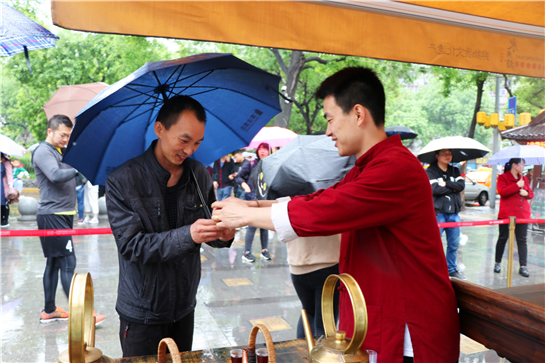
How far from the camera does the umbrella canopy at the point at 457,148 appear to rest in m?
6.54

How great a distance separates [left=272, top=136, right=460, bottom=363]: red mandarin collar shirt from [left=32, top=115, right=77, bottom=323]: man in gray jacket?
366cm

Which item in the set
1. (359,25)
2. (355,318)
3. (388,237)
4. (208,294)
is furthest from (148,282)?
(208,294)

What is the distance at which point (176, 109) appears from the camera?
84.5 inches

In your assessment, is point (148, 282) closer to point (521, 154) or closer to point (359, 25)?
point (359, 25)

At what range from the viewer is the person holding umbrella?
277 inches

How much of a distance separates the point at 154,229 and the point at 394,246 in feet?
4.02

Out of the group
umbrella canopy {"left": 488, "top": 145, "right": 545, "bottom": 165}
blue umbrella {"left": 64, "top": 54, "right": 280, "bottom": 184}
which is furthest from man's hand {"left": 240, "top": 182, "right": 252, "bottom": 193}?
blue umbrella {"left": 64, "top": 54, "right": 280, "bottom": 184}

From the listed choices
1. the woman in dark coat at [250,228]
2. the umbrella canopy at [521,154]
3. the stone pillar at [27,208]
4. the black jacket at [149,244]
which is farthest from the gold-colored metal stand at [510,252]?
the stone pillar at [27,208]

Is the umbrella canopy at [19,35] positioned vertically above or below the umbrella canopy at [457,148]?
above

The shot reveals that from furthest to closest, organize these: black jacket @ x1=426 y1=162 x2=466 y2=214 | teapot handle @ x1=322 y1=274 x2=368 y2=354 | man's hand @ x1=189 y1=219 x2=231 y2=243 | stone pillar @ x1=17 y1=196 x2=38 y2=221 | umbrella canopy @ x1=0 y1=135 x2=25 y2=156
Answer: stone pillar @ x1=17 y1=196 x2=38 y2=221 < umbrella canopy @ x1=0 y1=135 x2=25 y2=156 < black jacket @ x1=426 y1=162 x2=466 y2=214 < man's hand @ x1=189 y1=219 x2=231 y2=243 < teapot handle @ x1=322 y1=274 x2=368 y2=354

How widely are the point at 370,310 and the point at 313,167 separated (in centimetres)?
177

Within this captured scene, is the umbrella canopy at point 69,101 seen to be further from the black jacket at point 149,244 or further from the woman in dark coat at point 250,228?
the black jacket at point 149,244

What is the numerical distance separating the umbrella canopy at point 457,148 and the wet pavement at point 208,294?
2.05m

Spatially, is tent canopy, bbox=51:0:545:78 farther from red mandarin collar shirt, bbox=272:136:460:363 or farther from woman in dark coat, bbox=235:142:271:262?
woman in dark coat, bbox=235:142:271:262
